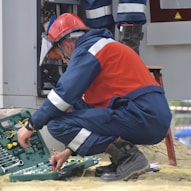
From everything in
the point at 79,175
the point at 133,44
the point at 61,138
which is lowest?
the point at 79,175

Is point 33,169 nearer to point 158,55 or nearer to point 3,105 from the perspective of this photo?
point 3,105

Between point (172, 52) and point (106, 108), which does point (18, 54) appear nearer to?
point (172, 52)

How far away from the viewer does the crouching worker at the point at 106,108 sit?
334 cm

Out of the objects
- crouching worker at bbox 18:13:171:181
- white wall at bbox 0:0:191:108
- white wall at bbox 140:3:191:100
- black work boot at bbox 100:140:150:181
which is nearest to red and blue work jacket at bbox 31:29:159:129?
crouching worker at bbox 18:13:171:181

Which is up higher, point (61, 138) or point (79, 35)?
point (79, 35)

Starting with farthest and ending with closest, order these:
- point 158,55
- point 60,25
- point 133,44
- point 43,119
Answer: point 158,55
point 133,44
point 60,25
point 43,119

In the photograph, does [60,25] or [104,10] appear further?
[104,10]

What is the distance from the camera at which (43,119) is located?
338 centimetres

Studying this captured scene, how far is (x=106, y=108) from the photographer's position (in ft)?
11.3

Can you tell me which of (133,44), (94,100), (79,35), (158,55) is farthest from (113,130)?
(158,55)

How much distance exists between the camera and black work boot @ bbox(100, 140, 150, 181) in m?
3.44

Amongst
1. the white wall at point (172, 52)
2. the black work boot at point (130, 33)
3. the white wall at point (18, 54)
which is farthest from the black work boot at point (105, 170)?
the white wall at point (172, 52)

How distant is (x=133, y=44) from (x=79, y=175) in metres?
1.24

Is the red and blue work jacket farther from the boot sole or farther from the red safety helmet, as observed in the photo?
the boot sole
